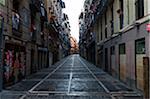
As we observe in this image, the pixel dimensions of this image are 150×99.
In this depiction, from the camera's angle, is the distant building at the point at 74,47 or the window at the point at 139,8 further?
the distant building at the point at 74,47

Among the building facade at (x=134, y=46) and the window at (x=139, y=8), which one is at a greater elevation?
the window at (x=139, y=8)

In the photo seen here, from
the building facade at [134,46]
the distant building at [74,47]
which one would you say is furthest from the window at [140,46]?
the distant building at [74,47]

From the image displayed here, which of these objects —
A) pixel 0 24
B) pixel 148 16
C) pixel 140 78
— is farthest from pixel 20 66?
pixel 148 16

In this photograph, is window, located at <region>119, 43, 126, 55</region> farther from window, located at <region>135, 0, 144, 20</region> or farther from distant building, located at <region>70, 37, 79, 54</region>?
distant building, located at <region>70, 37, 79, 54</region>

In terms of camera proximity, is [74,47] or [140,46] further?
[74,47]

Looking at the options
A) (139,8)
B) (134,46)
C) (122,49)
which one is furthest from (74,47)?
(139,8)

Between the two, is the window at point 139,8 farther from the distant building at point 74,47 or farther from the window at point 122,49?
the distant building at point 74,47

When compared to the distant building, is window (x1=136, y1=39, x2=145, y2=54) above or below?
below

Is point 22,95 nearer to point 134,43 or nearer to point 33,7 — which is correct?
point 134,43


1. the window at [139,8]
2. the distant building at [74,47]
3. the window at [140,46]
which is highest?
the distant building at [74,47]

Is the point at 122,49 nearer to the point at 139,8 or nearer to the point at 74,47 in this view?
the point at 139,8

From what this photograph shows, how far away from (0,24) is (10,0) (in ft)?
10.9

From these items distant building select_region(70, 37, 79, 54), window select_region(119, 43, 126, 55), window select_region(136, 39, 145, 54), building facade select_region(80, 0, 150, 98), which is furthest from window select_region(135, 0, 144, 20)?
distant building select_region(70, 37, 79, 54)

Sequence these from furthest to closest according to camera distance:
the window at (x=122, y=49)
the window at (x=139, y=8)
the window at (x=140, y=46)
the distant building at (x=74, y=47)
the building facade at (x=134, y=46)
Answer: the distant building at (x=74, y=47), the window at (x=122, y=49), the window at (x=139, y=8), the window at (x=140, y=46), the building facade at (x=134, y=46)
